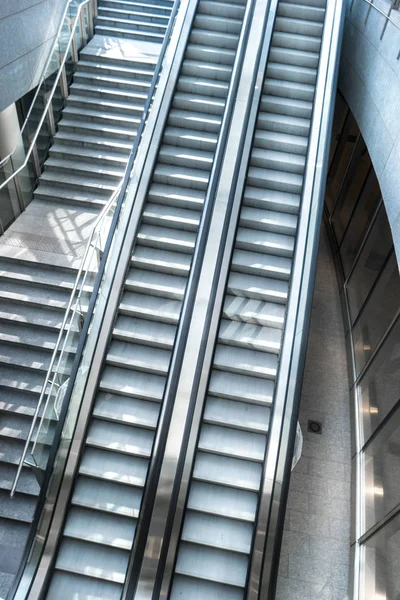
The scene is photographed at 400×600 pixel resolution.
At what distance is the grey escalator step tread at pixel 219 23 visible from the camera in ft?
28.3

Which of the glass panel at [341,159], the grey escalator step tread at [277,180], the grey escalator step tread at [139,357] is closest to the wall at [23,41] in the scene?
the grey escalator step tread at [277,180]

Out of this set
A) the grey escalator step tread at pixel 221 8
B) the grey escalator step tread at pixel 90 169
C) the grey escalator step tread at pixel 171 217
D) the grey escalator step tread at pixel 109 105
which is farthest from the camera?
the grey escalator step tread at pixel 109 105

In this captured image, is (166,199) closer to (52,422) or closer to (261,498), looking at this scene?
(52,422)

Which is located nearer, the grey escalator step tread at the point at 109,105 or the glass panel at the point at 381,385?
the glass panel at the point at 381,385

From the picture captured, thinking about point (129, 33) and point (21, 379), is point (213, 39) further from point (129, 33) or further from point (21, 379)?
point (21, 379)

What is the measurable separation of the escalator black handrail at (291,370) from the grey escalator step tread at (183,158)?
5.24 ft

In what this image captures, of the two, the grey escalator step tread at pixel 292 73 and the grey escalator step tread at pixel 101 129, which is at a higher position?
the grey escalator step tread at pixel 101 129

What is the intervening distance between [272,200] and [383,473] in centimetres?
409

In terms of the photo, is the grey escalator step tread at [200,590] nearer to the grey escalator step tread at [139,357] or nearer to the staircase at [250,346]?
the staircase at [250,346]

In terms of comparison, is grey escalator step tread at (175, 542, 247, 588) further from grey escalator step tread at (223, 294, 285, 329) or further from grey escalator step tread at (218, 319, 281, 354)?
grey escalator step tread at (223, 294, 285, 329)

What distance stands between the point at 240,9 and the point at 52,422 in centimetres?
773

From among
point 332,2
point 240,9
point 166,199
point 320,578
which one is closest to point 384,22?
point 332,2

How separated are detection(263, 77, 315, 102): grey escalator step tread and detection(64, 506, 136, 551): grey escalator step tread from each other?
6.93m

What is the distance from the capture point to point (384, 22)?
7.08 m
